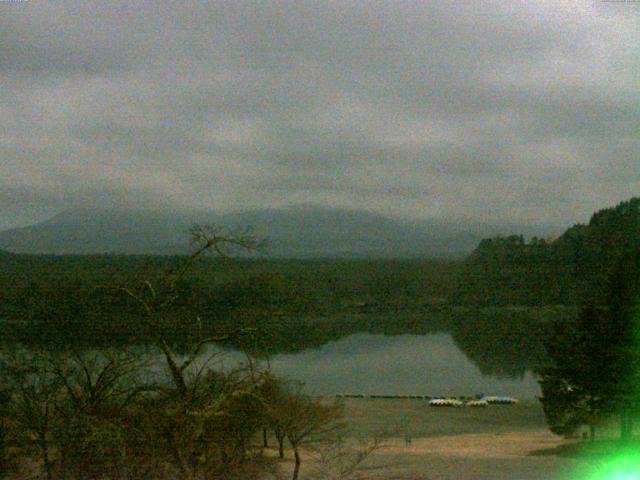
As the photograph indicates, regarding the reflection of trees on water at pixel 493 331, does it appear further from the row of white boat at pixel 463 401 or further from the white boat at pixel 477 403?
the white boat at pixel 477 403

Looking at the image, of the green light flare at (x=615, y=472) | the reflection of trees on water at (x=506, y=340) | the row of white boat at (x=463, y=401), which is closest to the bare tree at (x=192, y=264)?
the green light flare at (x=615, y=472)

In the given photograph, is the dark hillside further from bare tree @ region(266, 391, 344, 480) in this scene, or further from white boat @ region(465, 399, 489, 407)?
bare tree @ region(266, 391, 344, 480)

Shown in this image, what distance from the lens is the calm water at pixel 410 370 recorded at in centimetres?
2272

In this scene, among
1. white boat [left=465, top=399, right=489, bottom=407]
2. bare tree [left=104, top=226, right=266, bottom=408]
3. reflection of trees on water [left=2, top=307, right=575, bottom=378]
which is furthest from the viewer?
white boat [left=465, top=399, right=489, bottom=407]

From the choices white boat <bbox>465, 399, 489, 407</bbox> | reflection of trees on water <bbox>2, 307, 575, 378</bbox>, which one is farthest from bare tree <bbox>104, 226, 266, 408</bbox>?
white boat <bbox>465, 399, 489, 407</bbox>

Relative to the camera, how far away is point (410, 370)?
29.2 meters

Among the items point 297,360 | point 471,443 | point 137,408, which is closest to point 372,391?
point 471,443

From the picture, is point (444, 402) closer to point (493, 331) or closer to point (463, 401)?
point (463, 401)

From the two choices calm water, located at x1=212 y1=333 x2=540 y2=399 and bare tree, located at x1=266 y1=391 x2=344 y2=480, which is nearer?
bare tree, located at x1=266 y1=391 x2=344 y2=480

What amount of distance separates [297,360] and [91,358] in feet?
32.7

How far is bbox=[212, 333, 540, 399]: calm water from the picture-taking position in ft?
74.5

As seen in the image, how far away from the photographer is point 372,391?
25.5 meters

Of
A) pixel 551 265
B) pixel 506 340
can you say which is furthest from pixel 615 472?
pixel 551 265

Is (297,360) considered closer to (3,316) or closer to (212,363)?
(3,316)
